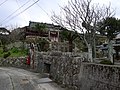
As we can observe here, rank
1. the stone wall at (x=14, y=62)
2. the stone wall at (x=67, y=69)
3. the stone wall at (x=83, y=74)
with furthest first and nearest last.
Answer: the stone wall at (x=14, y=62) → the stone wall at (x=67, y=69) → the stone wall at (x=83, y=74)

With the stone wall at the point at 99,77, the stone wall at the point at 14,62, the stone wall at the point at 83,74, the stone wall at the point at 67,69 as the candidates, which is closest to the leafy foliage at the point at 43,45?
the stone wall at the point at 14,62

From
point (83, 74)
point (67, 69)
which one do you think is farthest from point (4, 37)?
point (83, 74)

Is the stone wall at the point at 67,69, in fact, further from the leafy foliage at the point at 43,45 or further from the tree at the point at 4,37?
the tree at the point at 4,37

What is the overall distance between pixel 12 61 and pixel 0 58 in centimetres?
311

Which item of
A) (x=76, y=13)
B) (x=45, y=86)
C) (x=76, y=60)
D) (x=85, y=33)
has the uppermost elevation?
(x=76, y=13)

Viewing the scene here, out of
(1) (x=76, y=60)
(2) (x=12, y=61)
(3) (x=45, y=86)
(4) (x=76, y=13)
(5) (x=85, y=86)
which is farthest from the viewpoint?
(2) (x=12, y=61)

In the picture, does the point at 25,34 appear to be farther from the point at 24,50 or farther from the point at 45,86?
the point at 45,86

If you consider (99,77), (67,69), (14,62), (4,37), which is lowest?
(99,77)

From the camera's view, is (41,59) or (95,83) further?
(41,59)

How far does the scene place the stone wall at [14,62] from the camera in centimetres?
2419

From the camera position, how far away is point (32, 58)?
22.1 metres

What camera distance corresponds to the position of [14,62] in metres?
26.1

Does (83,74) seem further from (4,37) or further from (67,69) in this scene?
(4,37)

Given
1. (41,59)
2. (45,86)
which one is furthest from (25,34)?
(45,86)
